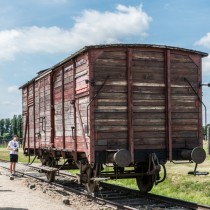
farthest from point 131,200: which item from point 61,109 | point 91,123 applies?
point 61,109

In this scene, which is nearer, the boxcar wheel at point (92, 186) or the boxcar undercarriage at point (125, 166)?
the boxcar undercarriage at point (125, 166)

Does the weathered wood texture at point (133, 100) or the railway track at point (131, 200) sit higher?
the weathered wood texture at point (133, 100)

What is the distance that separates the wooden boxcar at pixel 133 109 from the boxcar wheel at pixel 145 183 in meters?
0.03

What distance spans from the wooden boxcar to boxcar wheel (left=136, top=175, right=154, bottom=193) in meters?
0.03

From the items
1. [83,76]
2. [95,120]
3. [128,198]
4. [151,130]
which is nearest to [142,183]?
[128,198]

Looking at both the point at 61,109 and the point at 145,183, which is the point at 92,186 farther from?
the point at 61,109

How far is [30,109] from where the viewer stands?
18.1 m

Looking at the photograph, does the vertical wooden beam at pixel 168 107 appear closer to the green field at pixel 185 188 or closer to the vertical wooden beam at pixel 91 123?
the green field at pixel 185 188

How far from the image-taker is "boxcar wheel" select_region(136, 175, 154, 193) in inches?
472

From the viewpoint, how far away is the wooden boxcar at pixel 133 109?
10766 mm

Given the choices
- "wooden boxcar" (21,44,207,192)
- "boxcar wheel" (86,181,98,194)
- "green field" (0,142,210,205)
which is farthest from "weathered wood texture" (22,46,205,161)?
"green field" (0,142,210,205)

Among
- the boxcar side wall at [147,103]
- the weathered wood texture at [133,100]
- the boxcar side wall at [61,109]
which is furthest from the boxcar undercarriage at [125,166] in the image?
the boxcar side wall at [61,109]

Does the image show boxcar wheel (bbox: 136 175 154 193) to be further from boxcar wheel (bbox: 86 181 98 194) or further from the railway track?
boxcar wheel (bbox: 86 181 98 194)

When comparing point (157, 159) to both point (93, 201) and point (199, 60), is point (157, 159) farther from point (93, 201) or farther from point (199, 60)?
point (199, 60)
